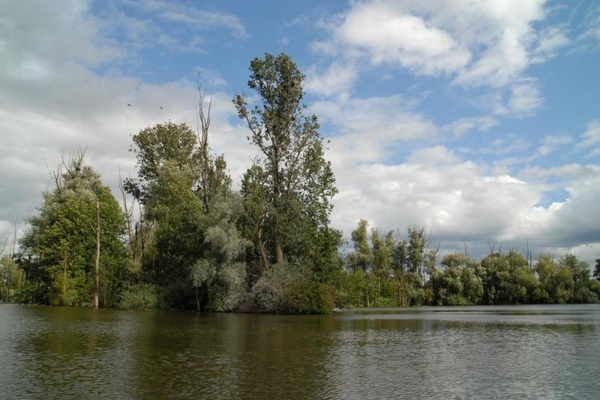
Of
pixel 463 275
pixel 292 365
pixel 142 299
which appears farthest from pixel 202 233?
pixel 463 275

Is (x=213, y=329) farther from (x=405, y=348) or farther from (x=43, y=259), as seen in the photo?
(x=43, y=259)

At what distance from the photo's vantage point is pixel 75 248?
64688mm

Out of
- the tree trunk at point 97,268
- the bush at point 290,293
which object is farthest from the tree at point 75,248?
the bush at point 290,293

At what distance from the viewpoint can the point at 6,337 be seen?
24641 mm

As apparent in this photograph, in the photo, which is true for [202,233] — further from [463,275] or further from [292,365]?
[463,275]

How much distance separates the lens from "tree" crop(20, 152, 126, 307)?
63406mm

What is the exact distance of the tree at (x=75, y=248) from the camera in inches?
2496

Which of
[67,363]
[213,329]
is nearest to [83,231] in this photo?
[213,329]

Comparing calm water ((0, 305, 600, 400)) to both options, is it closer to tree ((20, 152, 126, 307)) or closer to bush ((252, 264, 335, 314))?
bush ((252, 264, 335, 314))

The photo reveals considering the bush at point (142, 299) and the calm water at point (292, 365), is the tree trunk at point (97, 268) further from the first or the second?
the calm water at point (292, 365)

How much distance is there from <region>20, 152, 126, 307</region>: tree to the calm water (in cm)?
3717

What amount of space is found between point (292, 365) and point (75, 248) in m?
55.3

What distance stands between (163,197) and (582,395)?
62492 mm

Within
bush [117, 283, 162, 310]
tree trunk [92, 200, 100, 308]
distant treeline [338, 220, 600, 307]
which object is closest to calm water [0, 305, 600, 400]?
bush [117, 283, 162, 310]
